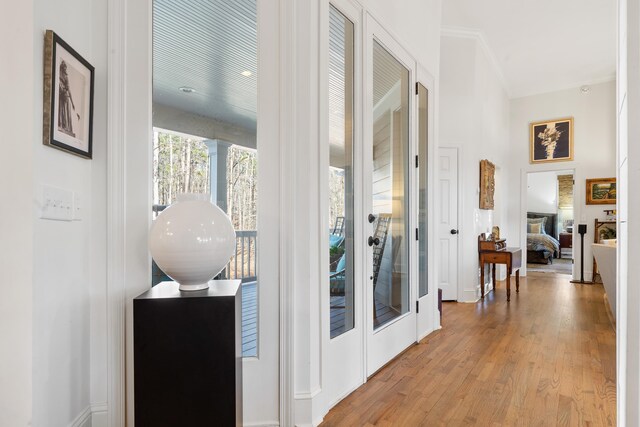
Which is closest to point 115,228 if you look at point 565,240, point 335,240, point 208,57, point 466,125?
point 208,57

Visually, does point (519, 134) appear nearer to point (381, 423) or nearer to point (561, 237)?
point (561, 237)

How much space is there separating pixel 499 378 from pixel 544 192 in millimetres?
10094

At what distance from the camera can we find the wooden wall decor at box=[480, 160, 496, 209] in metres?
5.11

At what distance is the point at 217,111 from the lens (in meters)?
1.82

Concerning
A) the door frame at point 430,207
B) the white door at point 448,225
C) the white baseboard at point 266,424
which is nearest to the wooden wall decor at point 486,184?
the white door at point 448,225

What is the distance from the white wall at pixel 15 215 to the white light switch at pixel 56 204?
667 mm

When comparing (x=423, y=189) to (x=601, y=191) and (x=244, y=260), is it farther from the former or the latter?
(x=601, y=191)

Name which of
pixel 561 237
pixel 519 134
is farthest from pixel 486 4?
pixel 561 237

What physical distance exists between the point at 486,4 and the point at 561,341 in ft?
12.5

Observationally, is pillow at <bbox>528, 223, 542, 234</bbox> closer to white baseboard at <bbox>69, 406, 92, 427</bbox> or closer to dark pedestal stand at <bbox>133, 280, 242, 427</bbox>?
dark pedestal stand at <bbox>133, 280, 242, 427</bbox>

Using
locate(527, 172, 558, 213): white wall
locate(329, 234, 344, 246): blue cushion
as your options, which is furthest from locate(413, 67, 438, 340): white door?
locate(527, 172, 558, 213): white wall

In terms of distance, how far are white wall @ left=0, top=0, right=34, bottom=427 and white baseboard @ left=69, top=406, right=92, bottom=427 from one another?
0.93m

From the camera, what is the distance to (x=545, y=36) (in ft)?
16.5

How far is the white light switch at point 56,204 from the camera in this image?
1.30 metres
